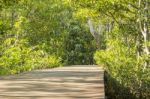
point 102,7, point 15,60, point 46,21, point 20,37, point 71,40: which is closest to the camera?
point 102,7

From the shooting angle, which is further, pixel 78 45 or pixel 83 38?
pixel 83 38

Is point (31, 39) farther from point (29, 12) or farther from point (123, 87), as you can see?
point (123, 87)

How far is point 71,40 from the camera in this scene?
36656 millimetres

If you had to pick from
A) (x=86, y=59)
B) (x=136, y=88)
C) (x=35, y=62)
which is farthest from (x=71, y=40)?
(x=136, y=88)

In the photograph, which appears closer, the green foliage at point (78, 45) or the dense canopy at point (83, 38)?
the dense canopy at point (83, 38)

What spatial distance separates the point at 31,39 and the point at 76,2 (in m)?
13.5

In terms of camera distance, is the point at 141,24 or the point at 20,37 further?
the point at 20,37

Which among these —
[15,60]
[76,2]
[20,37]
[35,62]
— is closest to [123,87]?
[76,2]

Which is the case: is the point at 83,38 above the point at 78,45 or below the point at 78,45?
above

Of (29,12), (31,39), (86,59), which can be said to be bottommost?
(86,59)

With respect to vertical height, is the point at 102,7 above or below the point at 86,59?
above

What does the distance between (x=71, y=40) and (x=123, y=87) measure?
26103 millimetres

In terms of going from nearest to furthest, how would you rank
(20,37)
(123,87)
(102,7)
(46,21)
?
(123,87) → (102,7) → (20,37) → (46,21)

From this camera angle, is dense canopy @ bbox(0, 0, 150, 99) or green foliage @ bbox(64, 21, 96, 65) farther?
green foliage @ bbox(64, 21, 96, 65)
